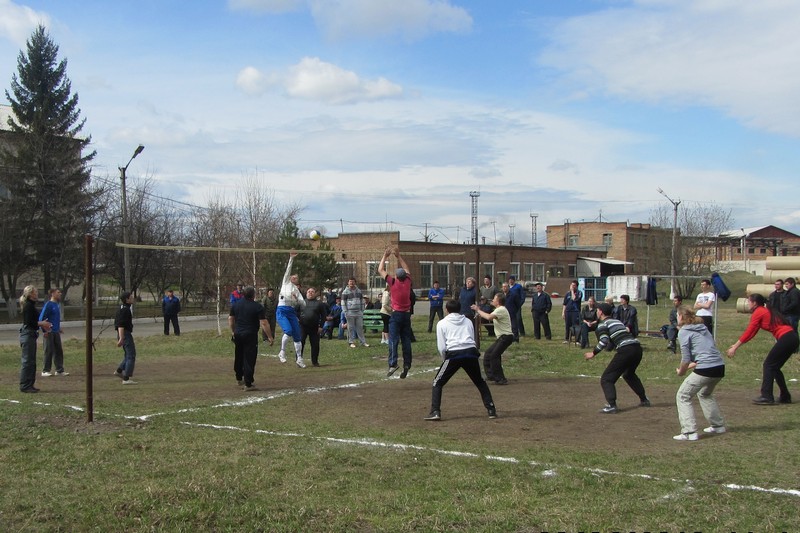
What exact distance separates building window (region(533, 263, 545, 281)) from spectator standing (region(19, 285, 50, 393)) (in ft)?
199

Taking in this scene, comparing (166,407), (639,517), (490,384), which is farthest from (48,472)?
(490,384)

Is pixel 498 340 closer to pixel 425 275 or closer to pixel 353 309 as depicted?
pixel 353 309

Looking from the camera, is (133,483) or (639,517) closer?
(639,517)

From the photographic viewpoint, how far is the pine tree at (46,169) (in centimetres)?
4144

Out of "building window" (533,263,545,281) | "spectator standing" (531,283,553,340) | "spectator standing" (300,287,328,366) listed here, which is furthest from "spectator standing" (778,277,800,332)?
"building window" (533,263,545,281)

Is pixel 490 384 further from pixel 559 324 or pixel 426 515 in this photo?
pixel 559 324

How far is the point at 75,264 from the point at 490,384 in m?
35.4

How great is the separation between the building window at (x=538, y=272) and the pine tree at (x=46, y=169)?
139 ft

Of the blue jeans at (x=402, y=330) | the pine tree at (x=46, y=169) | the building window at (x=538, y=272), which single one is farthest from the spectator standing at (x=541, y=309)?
the building window at (x=538, y=272)

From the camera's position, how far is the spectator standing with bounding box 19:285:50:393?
42.3ft

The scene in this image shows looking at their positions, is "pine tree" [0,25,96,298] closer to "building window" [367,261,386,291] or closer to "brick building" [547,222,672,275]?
"building window" [367,261,386,291]

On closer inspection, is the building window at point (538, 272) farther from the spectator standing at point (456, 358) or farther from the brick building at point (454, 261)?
the spectator standing at point (456, 358)

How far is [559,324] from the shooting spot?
3081 centimetres

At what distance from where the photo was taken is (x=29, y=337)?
13.3 meters
